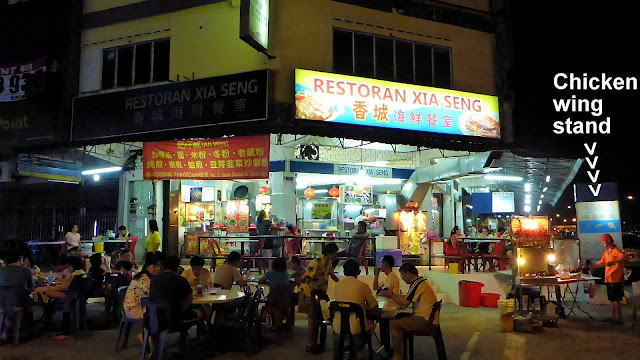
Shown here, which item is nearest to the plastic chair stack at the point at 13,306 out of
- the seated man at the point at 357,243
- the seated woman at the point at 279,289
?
the seated woman at the point at 279,289

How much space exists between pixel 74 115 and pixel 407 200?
1247 centimetres

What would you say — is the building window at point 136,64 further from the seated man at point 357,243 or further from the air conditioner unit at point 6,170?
the seated man at point 357,243

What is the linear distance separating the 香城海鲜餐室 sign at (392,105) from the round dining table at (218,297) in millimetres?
4593

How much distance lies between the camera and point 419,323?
6184mm

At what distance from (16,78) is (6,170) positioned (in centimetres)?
283

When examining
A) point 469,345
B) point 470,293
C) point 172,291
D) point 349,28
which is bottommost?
point 469,345

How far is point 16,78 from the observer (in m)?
14.0

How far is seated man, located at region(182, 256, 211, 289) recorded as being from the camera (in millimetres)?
8190

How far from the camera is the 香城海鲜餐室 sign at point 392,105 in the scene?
10.8 meters

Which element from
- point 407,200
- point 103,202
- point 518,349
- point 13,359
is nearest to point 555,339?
point 518,349

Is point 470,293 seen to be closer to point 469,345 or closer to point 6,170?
point 469,345

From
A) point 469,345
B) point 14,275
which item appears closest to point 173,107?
point 14,275

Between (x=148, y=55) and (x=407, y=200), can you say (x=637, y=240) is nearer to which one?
(x=407, y=200)

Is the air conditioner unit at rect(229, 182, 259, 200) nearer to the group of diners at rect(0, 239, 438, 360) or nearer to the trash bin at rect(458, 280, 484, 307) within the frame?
the group of diners at rect(0, 239, 438, 360)
